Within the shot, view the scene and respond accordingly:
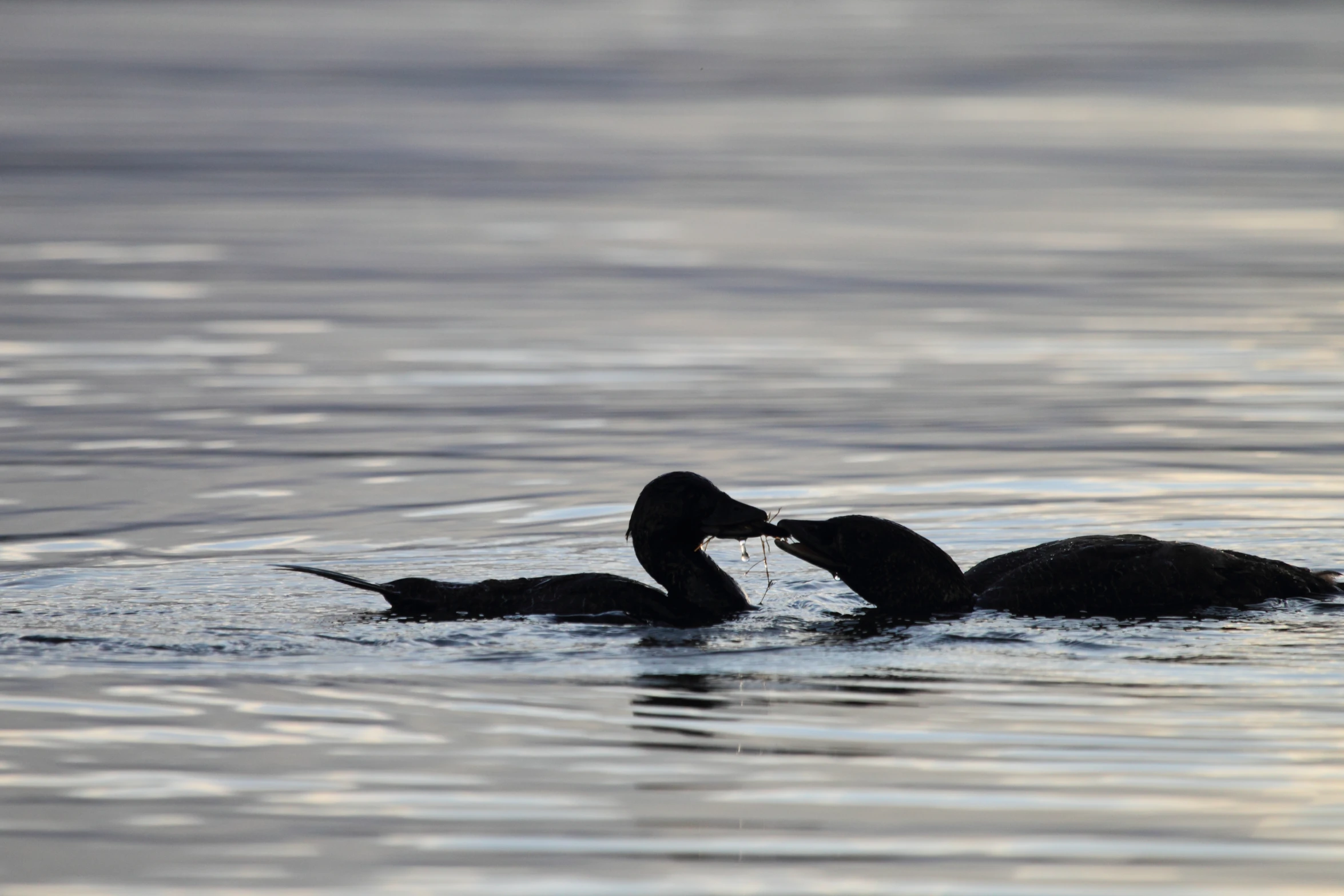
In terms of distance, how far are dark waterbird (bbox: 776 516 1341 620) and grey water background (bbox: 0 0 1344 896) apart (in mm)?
256

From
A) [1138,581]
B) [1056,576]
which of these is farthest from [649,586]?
[1138,581]

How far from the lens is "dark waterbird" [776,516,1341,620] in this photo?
942cm

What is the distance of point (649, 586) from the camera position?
9438 mm

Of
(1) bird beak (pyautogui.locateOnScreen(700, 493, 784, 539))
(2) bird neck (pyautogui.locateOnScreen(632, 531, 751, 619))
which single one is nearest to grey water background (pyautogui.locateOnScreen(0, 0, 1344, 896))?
(2) bird neck (pyautogui.locateOnScreen(632, 531, 751, 619))

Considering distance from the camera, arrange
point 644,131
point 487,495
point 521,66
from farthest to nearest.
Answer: point 521,66
point 644,131
point 487,495

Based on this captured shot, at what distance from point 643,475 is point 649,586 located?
3049 millimetres

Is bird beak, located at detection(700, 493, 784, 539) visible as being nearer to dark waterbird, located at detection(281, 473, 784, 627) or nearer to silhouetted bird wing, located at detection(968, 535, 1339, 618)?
dark waterbird, located at detection(281, 473, 784, 627)

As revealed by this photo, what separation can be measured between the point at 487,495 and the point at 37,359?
5088 millimetres

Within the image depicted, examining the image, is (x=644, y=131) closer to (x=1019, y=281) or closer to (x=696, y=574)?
(x=1019, y=281)

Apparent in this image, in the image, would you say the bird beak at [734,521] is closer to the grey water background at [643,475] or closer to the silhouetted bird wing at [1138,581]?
the grey water background at [643,475]

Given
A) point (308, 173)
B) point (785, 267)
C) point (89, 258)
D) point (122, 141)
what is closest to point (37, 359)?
point (89, 258)

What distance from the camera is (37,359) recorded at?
15648mm

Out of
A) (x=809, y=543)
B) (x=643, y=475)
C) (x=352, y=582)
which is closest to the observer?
(x=352, y=582)

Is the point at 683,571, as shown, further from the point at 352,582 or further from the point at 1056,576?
the point at 1056,576
